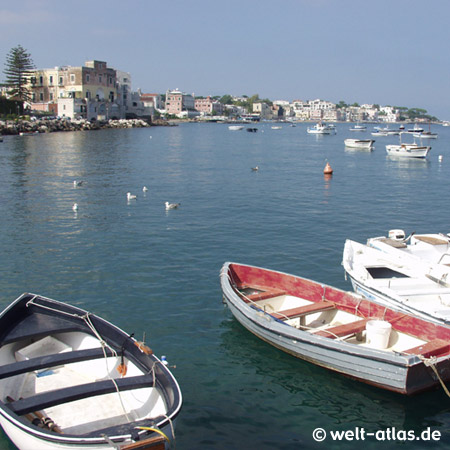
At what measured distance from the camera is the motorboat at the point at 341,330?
33.5 ft

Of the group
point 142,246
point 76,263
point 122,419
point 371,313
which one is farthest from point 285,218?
point 122,419

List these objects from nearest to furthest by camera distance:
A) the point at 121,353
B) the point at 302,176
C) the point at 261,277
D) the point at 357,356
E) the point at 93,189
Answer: the point at 121,353
the point at 357,356
the point at 261,277
the point at 93,189
the point at 302,176

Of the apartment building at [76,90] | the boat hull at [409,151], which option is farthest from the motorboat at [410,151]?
the apartment building at [76,90]

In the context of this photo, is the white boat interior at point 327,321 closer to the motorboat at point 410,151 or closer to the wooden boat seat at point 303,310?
the wooden boat seat at point 303,310

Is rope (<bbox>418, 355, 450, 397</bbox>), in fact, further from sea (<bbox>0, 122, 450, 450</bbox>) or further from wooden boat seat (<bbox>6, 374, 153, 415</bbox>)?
wooden boat seat (<bbox>6, 374, 153, 415</bbox>)

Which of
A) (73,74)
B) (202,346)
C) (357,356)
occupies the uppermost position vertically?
(73,74)

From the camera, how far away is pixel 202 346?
42.4 ft

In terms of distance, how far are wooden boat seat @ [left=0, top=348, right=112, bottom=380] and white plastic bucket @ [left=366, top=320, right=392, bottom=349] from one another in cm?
600

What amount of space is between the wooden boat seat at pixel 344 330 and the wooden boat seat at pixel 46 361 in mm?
Result: 5163

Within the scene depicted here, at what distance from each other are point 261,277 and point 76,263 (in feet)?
26.8

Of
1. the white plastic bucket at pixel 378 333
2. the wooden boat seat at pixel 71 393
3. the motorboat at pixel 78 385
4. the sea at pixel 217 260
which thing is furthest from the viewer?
the white plastic bucket at pixel 378 333

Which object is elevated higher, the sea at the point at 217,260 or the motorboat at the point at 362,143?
the motorboat at the point at 362,143

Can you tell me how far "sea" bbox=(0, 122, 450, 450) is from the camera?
10039mm

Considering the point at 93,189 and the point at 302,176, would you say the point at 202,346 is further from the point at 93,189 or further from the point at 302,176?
the point at 302,176
